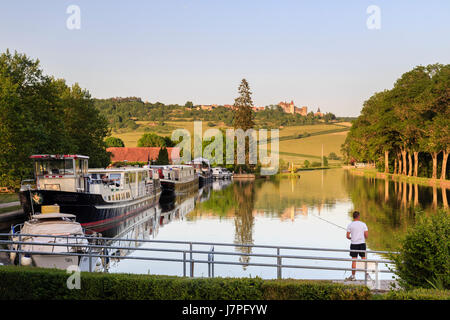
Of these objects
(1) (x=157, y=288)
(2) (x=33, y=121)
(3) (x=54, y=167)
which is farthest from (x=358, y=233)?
(2) (x=33, y=121)

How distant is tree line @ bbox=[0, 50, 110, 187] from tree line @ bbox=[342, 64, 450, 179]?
51.8m

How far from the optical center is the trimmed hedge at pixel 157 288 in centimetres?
1000

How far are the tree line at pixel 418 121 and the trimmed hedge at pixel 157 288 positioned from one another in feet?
216

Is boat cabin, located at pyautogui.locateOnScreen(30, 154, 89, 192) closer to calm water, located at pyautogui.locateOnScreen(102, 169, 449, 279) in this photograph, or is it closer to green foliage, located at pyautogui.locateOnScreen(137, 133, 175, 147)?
calm water, located at pyautogui.locateOnScreen(102, 169, 449, 279)

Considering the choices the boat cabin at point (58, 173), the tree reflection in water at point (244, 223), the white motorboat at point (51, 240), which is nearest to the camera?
the white motorboat at point (51, 240)

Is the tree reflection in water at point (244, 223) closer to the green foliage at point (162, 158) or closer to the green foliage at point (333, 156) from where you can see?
the green foliage at point (162, 158)

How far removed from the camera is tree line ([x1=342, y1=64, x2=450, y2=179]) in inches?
2897

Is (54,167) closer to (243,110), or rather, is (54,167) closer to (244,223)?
(244,223)

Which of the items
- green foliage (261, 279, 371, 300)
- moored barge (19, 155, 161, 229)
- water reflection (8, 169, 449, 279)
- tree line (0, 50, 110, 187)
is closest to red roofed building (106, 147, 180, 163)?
tree line (0, 50, 110, 187)

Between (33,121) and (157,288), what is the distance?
148 feet

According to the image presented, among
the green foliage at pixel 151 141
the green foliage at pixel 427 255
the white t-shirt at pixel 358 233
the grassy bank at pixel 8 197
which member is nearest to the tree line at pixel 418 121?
the grassy bank at pixel 8 197

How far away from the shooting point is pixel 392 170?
4759 inches

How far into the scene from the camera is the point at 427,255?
10.6 m

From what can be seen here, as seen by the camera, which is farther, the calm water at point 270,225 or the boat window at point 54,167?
the boat window at point 54,167
